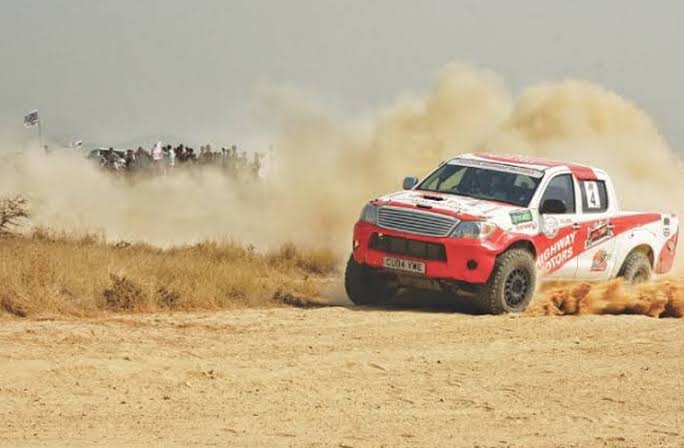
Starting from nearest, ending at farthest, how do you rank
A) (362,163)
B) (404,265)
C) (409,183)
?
(404,265) → (409,183) → (362,163)

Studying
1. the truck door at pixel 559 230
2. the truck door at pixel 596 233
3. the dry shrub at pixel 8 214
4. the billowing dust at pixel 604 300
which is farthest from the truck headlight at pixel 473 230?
the dry shrub at pixel 8 214

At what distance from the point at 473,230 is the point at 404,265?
2.91 ft

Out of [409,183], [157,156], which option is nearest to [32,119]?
[157,156]

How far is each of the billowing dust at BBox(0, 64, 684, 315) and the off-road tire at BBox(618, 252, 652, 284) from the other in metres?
5.41

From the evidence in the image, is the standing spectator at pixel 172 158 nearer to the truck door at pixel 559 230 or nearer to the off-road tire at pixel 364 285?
the off-road tire at pixel 364 285

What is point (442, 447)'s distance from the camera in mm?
7645

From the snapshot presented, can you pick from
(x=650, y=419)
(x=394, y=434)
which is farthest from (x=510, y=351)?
(x=394, y=434)

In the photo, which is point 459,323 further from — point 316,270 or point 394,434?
point 316,270

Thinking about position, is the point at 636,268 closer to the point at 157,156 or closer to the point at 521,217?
the point at 521,217

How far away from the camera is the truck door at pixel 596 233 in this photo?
575 inches

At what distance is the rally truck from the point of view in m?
13.2

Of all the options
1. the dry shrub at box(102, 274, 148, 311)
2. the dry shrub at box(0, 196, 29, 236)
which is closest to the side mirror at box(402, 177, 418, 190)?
the dry shrub at box(102, 274, 148, 311)

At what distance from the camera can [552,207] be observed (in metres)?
14.0

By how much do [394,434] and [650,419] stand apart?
2041mm
